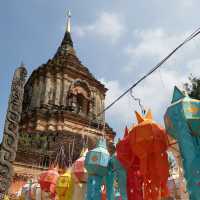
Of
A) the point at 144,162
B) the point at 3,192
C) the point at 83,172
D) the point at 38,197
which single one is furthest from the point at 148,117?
the point at 38,197

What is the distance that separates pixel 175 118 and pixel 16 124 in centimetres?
308

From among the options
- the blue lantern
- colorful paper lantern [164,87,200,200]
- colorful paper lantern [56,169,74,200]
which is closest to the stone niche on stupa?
colorful paper lantern [56,169,74,200]

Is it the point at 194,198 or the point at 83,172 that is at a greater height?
the point at 83,172

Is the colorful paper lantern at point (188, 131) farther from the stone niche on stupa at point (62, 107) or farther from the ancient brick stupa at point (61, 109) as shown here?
the stone niche on stupa at point (62, 107)

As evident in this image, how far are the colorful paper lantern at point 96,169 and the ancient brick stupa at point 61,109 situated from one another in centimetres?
986

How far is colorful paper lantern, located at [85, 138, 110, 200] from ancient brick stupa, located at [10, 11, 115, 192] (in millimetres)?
9864

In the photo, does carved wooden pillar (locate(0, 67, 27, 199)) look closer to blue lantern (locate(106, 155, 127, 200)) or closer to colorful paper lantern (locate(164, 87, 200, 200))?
blue lantern (locate(106, 155, 127, 200))

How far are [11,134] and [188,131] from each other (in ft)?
10.7

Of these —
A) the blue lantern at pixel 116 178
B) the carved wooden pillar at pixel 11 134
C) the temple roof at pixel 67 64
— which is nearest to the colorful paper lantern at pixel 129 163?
the blue lantern at pixel 116 178

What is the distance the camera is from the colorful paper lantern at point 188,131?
4.57 metres

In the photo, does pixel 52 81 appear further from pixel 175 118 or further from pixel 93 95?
pixel 175 118

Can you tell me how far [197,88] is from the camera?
52.6 ft

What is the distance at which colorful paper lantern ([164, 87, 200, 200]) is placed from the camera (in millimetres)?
4574

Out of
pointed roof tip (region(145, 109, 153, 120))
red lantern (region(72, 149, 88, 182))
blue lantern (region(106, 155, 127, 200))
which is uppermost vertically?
pointed roof tip (region(145, 109, 153, 120))
